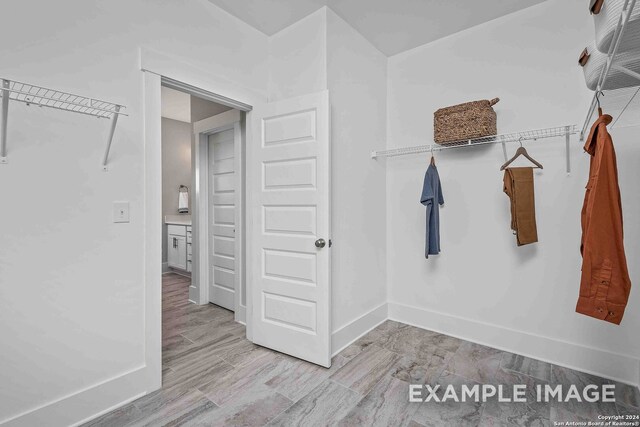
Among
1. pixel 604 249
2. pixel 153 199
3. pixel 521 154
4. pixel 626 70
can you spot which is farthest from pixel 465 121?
pixel 153 199

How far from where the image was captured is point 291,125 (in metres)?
2.37

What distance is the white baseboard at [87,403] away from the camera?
5.13ft

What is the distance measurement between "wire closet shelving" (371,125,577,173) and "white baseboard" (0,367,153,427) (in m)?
2.53

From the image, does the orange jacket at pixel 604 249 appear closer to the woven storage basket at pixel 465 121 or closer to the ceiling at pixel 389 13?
the woven storage basket at pixel 465 121

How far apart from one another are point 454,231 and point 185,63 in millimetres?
2534

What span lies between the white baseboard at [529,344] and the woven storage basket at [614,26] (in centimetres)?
199

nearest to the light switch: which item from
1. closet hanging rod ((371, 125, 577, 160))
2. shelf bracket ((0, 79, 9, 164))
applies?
shelf bracket ((0, 79, 9, 164))

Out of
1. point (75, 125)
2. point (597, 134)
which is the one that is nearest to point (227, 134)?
point (75, 125)

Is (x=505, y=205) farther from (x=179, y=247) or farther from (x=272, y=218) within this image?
(x=179, y=247)

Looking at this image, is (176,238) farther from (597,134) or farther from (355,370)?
(597,134)

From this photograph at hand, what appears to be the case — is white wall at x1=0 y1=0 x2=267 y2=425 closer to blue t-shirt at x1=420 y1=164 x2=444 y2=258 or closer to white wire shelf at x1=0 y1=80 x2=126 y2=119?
white wire shelf at x1=0 y1=80 x2=126 y2=119

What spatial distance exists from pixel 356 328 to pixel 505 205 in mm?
1625

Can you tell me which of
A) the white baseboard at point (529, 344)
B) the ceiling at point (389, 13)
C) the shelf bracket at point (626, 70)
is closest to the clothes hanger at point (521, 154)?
the shelf bracket at point (626, 70)

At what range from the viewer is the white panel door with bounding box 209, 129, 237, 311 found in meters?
3.57
